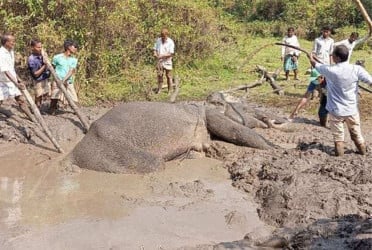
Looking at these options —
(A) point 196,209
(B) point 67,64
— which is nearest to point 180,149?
(A) point 196,209

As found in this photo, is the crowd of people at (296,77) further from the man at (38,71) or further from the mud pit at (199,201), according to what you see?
the mud pit at (199,201)

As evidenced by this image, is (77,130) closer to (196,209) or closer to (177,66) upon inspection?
(196,209)

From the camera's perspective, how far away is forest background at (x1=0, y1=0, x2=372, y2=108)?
34.8 ft

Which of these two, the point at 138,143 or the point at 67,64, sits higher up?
the point at 67,64

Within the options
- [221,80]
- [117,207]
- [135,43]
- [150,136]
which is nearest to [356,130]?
[150,136]

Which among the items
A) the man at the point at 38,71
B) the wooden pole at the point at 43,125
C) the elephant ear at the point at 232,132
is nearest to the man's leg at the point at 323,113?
the elephant ear at the point at 232,132

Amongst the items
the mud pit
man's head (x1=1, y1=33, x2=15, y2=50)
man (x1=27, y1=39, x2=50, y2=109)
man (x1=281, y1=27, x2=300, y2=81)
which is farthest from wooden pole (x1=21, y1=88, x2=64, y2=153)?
man (x1=281, y1=27, x2=300, y2=81)

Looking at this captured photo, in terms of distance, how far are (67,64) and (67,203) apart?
3234 mm

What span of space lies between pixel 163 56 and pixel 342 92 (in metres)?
5.48

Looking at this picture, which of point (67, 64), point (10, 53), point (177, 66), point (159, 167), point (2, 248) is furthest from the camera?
point (177, 66)

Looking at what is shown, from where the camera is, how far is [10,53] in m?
8.27

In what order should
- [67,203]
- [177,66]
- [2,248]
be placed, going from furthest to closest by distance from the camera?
[177,66], [67,203], [2,248]

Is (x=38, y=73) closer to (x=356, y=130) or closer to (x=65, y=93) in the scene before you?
(x=65, y=93)

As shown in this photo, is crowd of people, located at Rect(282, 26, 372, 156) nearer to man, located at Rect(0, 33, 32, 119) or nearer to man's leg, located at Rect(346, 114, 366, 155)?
man's leg, located at Rect(346, 114, 366, 155)
